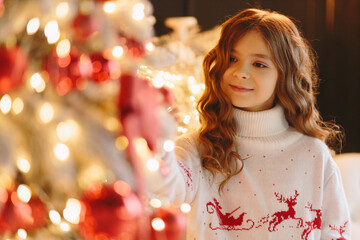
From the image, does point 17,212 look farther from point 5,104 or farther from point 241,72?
point 241,72

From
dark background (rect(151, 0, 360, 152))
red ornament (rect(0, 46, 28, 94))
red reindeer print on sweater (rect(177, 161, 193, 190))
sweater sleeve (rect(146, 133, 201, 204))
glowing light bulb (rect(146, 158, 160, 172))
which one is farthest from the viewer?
dark background (rect(151, 0, 360, 152))

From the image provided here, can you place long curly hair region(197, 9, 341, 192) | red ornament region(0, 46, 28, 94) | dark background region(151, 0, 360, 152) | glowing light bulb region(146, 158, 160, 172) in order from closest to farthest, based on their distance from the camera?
red ornament region(0, 46, 28, 94) < glowing light bulb region(146, 158, 160, 172) < long curly hair region(197, 9, 341, 192) < dark background region(151, 0, 360, 152)

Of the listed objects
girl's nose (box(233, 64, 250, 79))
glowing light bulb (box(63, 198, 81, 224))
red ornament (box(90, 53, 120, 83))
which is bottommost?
girl's nose (box(233, 64, 250, 79))

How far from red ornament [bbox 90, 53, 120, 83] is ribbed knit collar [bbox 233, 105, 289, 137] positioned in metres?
0.91

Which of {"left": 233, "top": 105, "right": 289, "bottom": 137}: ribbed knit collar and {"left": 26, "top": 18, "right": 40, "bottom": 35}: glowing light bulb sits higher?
{"left": 26, "top": 18, "right": 40, "bottom": 35}: glowing light bulb

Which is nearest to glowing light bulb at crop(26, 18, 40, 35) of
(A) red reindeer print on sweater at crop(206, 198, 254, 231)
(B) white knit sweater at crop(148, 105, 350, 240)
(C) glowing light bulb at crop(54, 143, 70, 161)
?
(C) glowing light bulb at crop(54, 143, 70, 161)

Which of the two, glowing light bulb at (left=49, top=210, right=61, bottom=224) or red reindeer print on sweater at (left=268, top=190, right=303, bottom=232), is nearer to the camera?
glowing light bulb at (left=49, top=210, right=61, bottom=224)

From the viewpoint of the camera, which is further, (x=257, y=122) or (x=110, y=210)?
(x=257, y=122)

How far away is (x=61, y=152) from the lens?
1.68 ft

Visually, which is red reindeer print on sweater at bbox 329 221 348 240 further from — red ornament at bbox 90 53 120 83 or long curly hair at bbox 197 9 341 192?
red ornament at bbox 90 53 120 83

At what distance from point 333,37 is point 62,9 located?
2.91 m

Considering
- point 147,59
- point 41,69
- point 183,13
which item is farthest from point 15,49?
point 183,13

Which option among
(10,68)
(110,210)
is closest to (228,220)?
(110,210)

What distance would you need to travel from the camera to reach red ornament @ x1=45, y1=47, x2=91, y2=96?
0.54 metres
